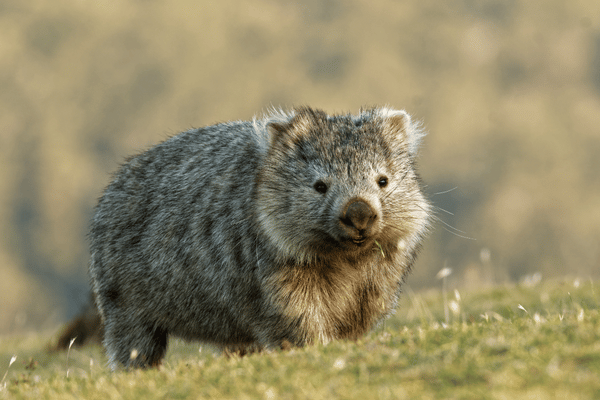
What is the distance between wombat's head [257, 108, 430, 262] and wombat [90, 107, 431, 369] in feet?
0.04

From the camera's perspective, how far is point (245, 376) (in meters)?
4.43

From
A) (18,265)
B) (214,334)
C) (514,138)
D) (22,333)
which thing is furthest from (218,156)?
(18,265)

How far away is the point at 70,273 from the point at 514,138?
A: 4811 inches

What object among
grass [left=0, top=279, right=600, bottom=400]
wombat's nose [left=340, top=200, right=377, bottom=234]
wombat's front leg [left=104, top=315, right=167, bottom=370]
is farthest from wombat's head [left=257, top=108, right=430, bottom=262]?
wombat's front leg [left=104, top=315, right=167, bottom=370]

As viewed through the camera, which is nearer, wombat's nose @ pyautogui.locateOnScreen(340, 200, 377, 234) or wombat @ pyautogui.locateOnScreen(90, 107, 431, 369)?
wombat's nose @ pyautogui.locateOnScreen(340, 200, 377, 234)

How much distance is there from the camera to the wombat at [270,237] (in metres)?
6.38

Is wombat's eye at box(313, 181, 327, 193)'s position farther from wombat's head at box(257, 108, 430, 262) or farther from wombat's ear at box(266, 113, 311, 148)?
wombat's ear at box(266, 113, 311, 148)

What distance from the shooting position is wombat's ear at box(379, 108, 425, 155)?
23.4ft

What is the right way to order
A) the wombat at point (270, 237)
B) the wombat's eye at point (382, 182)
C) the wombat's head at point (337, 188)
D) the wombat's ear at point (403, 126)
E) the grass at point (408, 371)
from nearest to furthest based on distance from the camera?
the grass at point (408, 371) < the wombat's head at point (337, 188) < the wombat at point (270, 237) < the wombat's eye at point (382, 182) < the wombat's ear at point (403, 126)

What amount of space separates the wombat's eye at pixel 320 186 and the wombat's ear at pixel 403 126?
1060 mm

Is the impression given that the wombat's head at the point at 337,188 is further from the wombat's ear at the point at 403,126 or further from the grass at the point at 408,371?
the grass at the point at 408,371

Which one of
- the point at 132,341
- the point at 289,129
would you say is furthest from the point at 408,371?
the point at 132,341

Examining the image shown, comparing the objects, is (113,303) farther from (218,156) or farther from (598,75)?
(598,75)

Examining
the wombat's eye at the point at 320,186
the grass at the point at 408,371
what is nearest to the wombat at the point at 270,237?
the wombat's eye at the point at 320,186
